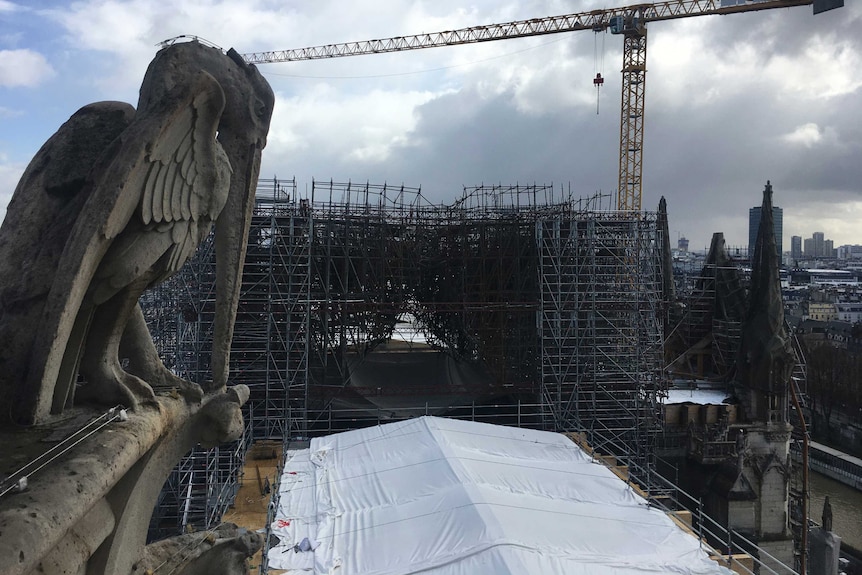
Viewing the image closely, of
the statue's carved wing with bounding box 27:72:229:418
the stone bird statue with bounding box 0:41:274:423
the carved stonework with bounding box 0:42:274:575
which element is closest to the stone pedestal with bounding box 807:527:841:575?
the carved stonework with bounding box 0:42:274:575

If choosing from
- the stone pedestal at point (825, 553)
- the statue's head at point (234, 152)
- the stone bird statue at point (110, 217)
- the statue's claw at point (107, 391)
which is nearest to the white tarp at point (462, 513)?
the statue's head at point (234, 152)

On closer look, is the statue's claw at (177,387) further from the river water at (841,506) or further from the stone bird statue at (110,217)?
the river water at (841,506)

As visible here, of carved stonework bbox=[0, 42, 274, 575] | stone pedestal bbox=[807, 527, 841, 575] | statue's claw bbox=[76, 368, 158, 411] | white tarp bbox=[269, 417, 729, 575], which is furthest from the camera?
stone pedestal bbox=[807, 527, 841, 575]

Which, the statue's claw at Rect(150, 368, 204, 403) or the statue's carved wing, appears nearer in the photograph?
the statue's carved wing

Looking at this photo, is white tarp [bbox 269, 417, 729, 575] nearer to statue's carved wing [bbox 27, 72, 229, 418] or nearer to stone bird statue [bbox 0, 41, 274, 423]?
stone bird statue [bbox 0, 41, 274, 423]

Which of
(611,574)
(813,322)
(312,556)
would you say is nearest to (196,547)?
(312,556)

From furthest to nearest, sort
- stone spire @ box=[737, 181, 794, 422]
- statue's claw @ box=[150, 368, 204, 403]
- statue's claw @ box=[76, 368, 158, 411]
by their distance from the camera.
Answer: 1. stone spire @ box=[737, 181, 794, 422]
2. statue's claw @ box=[150, 368, 204, 403]
3. statue's claw @ box=[76, 368, 158, 411]

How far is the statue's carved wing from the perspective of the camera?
2473mm

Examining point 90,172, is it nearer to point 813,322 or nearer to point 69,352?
point 69,352

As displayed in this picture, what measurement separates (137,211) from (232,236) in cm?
73

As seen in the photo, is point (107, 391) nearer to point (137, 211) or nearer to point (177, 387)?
point (177, 387)

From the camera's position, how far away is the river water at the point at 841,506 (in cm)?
1652

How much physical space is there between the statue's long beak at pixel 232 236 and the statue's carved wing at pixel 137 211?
0.24 m

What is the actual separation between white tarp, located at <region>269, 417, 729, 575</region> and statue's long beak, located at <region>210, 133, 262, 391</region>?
3.43 m
